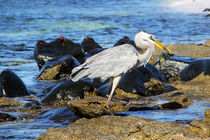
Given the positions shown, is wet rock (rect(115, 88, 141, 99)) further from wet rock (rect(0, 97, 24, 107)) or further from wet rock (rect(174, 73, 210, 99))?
wet rock (rect(0, 97, 24, 107))

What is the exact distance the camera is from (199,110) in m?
6.38

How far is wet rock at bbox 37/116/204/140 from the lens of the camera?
4359mm

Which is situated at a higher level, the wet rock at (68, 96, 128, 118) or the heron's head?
the heron's head

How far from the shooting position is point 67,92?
8.29 meters

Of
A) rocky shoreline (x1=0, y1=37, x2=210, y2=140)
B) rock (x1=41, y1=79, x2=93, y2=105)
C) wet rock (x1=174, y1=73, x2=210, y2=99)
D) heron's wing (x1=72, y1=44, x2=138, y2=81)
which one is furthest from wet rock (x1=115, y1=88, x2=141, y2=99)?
heron's wing (x1=72, y1=44, x2=138, y2=81)

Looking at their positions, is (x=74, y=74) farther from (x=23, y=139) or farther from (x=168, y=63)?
(x=168, y=63)

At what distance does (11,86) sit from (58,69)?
1.99 m

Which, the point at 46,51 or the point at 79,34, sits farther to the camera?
the point at 79,34

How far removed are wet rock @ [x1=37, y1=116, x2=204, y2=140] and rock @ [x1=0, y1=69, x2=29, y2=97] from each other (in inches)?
171

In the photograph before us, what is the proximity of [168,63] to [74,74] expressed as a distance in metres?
4.44

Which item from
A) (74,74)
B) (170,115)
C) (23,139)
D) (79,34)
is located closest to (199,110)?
(170,115)

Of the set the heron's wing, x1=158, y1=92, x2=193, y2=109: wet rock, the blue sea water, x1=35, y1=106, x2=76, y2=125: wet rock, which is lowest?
the blue sea water

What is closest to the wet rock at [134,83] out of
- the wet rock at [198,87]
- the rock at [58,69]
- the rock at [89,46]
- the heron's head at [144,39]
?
the wet rock at [198,87]

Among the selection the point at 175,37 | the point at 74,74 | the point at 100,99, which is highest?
the point at 74,74
